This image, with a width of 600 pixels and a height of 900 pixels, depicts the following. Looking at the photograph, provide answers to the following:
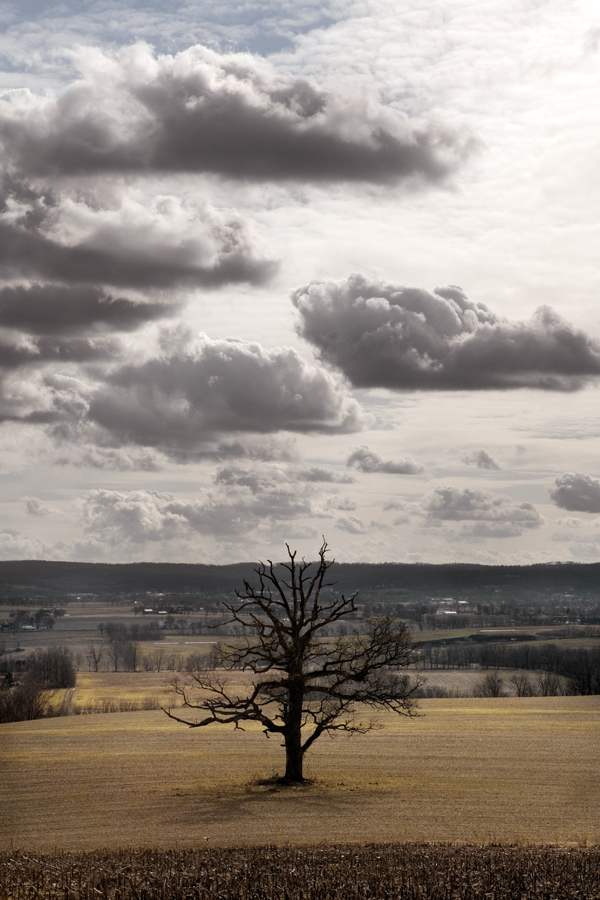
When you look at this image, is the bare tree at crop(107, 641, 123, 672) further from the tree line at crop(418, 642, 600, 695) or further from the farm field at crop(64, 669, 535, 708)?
the tree line at crop(418, 642, 600, 695)

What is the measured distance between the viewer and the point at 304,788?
45469 millimetres

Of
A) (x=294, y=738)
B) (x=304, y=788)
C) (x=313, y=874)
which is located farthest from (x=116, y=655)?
(x=313, y=874)

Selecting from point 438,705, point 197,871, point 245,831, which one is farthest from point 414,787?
point 438,705

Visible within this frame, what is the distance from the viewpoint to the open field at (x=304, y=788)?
1433 inches

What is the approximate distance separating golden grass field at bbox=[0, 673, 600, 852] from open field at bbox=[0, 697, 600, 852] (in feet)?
0.31

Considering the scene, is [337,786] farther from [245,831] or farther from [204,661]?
[204,661]

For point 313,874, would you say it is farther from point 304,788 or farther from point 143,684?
point 143,684

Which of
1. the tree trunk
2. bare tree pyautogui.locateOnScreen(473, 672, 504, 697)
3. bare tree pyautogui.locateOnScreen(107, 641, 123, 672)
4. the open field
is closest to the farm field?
bare tree pyautogui.locateOnScreen(473, 672, 504, 697)

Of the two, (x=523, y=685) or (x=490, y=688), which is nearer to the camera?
(x=490, y=688)

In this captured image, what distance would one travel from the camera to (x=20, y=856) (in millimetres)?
30656

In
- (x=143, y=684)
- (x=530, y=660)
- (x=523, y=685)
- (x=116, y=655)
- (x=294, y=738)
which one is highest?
(x=294, y=738)

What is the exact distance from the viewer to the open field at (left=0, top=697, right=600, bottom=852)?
36.4 meters

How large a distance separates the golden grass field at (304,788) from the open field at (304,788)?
0.31 ft

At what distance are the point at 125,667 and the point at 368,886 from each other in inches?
6224
